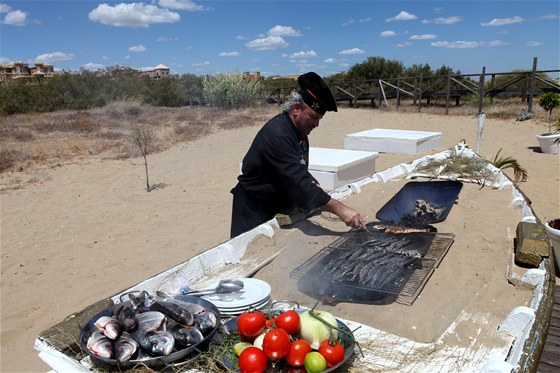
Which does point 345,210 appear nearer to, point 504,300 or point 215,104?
point 504,300

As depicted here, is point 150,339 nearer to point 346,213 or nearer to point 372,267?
point 372,267

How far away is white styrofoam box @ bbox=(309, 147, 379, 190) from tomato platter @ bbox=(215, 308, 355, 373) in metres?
4.71

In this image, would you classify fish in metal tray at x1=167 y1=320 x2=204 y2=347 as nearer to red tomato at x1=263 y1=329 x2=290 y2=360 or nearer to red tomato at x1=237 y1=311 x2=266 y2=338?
red tomato at x1=237 y1=311 x2=266 y2=338

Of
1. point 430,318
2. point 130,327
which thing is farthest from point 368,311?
point 130,327

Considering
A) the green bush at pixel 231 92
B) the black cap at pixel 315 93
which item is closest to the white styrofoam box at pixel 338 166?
the black cap at pixel 315 93

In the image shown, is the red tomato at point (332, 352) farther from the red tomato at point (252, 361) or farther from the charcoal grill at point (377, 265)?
the charcoal grill at point (377, 265)

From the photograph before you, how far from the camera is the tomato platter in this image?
5.42ft

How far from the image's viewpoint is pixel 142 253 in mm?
6125

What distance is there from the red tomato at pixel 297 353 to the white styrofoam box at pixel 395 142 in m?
9.36

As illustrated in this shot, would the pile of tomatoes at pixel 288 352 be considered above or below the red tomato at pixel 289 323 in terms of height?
below

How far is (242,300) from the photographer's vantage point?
226 centimetres

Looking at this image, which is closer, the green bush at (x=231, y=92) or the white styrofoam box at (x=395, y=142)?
the white styrofoam box at (x=395, y=142)

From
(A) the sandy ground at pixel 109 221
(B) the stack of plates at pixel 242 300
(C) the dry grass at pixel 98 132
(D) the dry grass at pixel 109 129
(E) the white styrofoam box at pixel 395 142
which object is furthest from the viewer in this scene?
(D) the dry grass at pixel 109 129

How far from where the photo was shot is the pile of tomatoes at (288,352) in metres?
1.65
